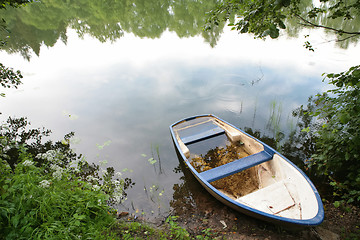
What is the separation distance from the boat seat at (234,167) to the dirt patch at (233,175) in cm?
53

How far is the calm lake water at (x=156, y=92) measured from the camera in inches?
245

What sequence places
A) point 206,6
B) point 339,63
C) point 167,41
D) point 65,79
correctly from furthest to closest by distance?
point 206,6, point 167,41, point 65,79, point 339,63

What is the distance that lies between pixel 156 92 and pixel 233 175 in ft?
21.0

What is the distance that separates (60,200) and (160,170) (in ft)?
11.0

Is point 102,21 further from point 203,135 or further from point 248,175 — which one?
point 248,175

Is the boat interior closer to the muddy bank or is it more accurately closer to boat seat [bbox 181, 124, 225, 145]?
boat seat [bbox 181, 124, 225, 145]

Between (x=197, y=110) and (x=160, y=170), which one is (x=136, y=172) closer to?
(x=160, y=170)

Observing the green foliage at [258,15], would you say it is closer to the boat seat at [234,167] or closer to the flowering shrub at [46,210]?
the boat seat at [234,167]

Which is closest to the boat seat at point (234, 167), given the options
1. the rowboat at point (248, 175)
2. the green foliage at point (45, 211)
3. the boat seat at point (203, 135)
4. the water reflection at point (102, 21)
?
the rowboat at point (248, 175)

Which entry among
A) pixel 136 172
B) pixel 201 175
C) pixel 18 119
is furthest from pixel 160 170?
pixel 18 119

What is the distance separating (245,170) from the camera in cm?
513

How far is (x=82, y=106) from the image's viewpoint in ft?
30.3

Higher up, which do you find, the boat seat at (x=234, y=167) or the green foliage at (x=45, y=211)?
the green foliage at (x=45, y=211)

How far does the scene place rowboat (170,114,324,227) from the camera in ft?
11.3
